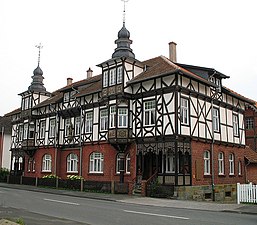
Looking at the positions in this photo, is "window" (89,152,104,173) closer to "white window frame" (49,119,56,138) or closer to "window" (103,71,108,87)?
"window" (103,71,108,87)

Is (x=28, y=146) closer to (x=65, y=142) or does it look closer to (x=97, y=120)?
(x=65, y=142)

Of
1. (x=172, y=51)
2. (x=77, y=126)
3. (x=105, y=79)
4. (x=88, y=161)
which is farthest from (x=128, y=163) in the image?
(x=172, y=51)

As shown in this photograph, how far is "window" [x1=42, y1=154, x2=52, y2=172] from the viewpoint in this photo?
35.6 m

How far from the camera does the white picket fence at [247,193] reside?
64.5ft

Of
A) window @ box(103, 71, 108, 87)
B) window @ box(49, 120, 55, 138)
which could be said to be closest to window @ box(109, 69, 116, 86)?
window @ box(103, 71, 108, 87)

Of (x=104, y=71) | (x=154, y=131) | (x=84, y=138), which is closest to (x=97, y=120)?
(x=84, y=138)

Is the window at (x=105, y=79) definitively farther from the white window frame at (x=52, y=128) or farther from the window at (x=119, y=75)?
the white window frame at (x=52, y=128)

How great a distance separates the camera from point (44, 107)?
3797cm

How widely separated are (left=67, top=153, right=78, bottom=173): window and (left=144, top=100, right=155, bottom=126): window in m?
10.4

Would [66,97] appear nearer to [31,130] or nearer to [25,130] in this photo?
[31,130]

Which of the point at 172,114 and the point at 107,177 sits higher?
the point at 172,114

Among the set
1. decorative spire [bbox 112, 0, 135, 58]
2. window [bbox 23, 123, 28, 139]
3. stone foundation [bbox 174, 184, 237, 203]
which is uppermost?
decorative spire [bbox 112, 0, 135, 58]

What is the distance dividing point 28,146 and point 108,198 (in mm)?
19463

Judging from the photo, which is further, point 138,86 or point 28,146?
point 28,146
